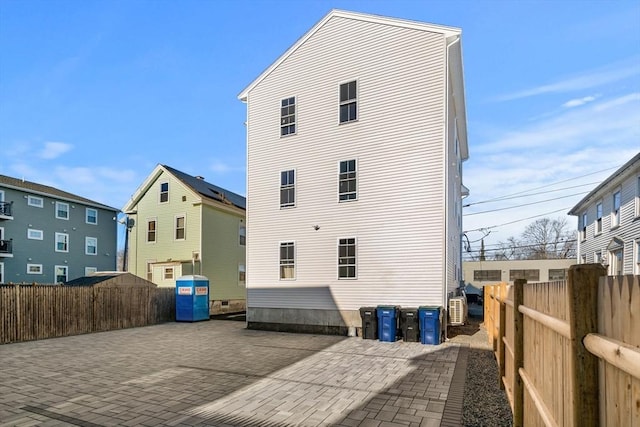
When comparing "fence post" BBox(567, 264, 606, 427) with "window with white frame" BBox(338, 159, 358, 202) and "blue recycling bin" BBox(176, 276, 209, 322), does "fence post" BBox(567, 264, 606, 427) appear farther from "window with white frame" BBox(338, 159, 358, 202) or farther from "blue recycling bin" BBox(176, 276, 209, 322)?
"blue recycling bin" BBox(176, 276, 209, 322)

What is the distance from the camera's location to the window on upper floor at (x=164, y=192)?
21578mm

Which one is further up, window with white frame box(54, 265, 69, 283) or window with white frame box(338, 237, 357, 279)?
window with white frame box(338, 237, 357, 279)

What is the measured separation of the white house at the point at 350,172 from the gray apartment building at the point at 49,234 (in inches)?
733

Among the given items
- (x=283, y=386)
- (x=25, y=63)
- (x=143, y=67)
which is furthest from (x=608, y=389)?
(x=25, y=63)

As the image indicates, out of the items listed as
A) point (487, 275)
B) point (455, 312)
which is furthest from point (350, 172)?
point (487, 275)

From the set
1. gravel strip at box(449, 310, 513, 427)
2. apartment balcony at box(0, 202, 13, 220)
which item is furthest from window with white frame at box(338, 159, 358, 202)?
apartment balcony at box(0, 202, 13, 220)

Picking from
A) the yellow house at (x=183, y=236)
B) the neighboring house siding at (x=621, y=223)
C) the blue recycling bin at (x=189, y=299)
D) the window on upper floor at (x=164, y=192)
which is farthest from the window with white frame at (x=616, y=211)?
the window on upper floor at (x=164, y=192)

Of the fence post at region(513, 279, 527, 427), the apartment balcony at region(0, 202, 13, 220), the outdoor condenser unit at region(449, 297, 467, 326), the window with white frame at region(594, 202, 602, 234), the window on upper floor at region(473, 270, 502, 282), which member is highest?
the apartment balcony at region(0, 202, 13, 220)

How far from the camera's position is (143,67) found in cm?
1630

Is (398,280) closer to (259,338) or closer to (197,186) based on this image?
(259,338)

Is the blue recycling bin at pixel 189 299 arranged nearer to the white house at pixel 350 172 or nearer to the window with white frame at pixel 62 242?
the white house at pixel 350 172

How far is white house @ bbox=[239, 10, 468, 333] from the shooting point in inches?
444

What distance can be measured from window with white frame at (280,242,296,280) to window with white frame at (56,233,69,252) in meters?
20.2

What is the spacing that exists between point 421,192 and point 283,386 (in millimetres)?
7276
